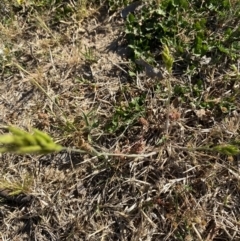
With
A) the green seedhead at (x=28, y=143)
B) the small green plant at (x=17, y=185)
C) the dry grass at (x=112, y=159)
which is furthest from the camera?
the small green plant at (x=17, y=185)

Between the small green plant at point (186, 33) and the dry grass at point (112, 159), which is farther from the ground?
the small green plant at point (186, 33)

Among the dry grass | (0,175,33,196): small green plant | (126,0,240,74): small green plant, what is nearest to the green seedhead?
the dry grass

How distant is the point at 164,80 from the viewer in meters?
2.74

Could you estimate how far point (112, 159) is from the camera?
8.23 ft

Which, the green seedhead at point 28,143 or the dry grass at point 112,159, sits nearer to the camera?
the green seedhead at point 28,143

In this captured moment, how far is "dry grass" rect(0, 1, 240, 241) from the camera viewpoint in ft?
7.82

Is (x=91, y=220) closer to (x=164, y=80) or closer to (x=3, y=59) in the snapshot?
(x=164, y=80)

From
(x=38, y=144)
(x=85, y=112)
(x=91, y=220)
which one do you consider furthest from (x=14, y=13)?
(x=38, y=144)

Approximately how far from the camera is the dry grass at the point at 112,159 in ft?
7.82

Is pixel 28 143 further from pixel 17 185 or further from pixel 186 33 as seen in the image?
pixel 186 33

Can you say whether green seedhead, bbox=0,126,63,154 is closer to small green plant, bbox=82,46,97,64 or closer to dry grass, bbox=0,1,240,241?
dry grass, bbox=0,1,240,241

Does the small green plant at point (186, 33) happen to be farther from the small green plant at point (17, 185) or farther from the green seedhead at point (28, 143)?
the green seedhead at point (28, 143)

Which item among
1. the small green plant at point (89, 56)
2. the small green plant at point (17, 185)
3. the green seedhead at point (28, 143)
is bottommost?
the small green plant at point (17, 185)

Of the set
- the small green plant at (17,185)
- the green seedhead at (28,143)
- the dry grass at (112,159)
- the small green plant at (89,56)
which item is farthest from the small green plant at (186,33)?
the green seedhead at (28,143)
